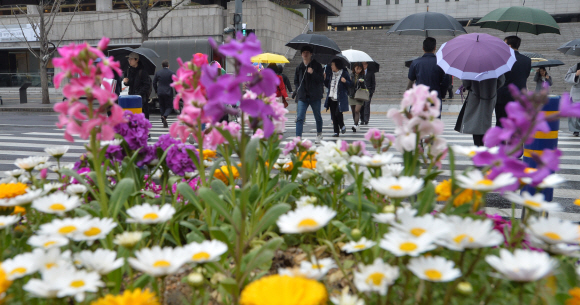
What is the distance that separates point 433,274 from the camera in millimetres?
1156

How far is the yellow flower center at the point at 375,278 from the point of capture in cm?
117

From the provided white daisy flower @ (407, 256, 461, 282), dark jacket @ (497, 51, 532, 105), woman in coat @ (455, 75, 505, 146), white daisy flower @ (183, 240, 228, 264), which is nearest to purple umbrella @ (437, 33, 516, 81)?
woman in coat @ (455, 75, 505, 146)

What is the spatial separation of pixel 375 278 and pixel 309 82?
787 centimetres

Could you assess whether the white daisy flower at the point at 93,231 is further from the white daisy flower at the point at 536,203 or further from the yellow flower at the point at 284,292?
the white daisy flower at the point at 536,203

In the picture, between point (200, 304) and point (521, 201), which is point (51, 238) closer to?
point (200, 304)

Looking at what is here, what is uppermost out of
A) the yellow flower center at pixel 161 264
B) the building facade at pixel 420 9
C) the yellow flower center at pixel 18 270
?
the building facade at pixel 420 9

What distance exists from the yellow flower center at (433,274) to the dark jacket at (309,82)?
786cm

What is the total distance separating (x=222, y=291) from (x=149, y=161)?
1326 mm

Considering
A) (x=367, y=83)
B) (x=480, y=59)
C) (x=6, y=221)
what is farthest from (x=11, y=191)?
(x=367, y=83)

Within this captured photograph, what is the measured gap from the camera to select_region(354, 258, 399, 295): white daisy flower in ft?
3.78

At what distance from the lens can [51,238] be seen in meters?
1.39

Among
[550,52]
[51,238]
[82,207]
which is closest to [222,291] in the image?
[51,238]

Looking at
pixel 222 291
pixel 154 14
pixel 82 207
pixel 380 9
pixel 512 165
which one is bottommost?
pixel 222 291

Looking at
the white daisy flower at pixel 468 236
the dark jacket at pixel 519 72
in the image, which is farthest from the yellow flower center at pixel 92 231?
the dark jacket at pixel 519 72
